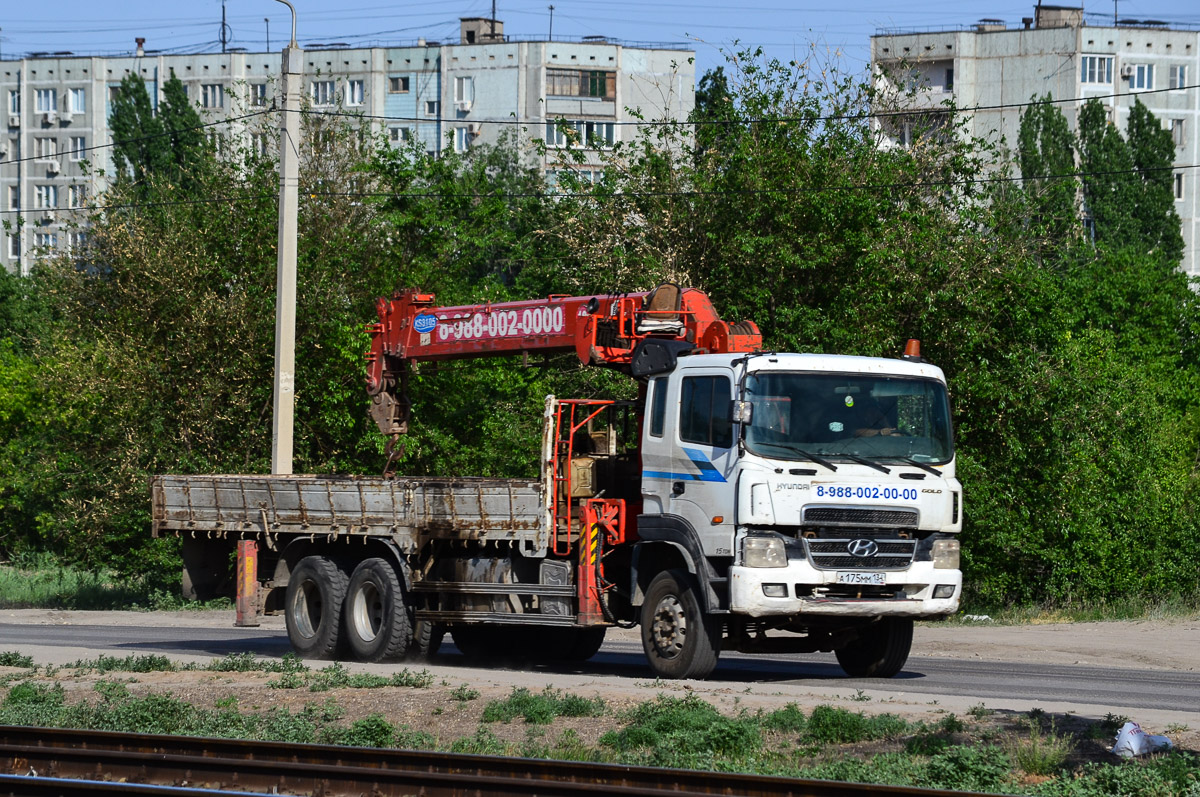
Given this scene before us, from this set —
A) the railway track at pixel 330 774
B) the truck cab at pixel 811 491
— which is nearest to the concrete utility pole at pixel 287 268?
the truck cab at pixel 811 491

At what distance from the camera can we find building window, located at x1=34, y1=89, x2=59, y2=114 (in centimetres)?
9350

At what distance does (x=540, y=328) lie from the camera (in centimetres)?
1723

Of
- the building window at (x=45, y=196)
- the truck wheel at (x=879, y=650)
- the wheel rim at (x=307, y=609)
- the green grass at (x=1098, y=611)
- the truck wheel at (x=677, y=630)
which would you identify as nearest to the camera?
the truck wheel at (x=677, y=630)

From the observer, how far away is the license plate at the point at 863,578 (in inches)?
549

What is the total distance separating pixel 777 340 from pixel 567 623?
1314 centimetres

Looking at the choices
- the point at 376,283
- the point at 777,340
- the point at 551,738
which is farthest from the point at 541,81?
the point at 551,738

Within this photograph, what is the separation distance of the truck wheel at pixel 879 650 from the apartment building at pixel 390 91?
56050 millimetres

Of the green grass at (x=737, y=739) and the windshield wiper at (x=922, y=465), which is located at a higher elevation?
the windshield wiper at (x=922, y=465)

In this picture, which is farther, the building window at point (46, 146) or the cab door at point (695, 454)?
the building window at point (46, 146)

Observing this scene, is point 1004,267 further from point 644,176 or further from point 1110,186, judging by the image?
point 1110,186

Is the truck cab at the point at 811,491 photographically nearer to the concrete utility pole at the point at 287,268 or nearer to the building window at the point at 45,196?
the concrete utility pole at the point at 287,268

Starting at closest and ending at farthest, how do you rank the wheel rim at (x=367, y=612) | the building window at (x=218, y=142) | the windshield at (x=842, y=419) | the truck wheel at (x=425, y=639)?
the windshield at (x=842, y=419) < the truck wheel at (x=425, y=639) < the wheel rim at (x=367, y=612) < the building window at (x=218, y=142)

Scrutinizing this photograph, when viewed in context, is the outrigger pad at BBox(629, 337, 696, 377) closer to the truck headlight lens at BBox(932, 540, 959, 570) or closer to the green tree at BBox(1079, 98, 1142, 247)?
the truck headlight lens at BBox(932, 540, 959, 570)

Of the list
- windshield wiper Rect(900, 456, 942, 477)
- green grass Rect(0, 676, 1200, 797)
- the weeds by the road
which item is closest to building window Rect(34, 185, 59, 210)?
the weeds by the road
